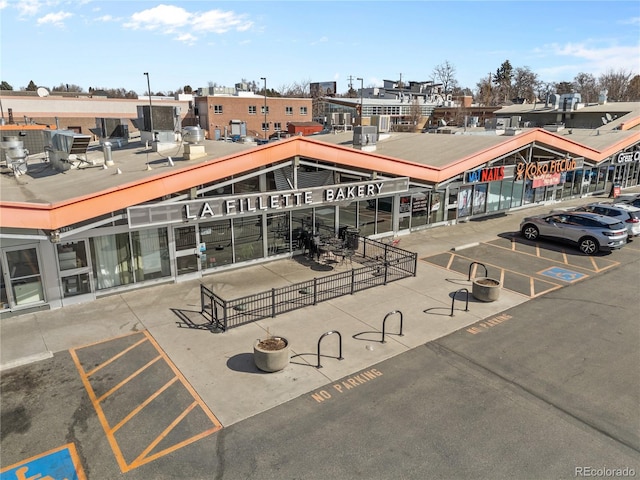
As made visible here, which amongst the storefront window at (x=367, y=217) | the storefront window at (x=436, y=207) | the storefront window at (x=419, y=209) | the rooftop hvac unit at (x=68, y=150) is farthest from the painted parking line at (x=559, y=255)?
the rooftop hvac unit at (x=68, y=150)

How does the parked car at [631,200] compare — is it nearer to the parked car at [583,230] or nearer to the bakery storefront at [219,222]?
the parked car at [583,230]

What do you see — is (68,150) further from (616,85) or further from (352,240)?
(616,85)

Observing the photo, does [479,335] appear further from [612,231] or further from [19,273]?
[19,273]

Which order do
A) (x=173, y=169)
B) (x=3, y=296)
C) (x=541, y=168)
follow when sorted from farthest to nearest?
(x=541, y=168), (x=173, y=169), (x=3, y=296)

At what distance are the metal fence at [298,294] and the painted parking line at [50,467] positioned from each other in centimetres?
545

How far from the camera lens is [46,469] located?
8.35m

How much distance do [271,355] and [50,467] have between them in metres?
5.09

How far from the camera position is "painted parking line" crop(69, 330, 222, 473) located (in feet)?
29.6

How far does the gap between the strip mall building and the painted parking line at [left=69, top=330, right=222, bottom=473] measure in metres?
4.03

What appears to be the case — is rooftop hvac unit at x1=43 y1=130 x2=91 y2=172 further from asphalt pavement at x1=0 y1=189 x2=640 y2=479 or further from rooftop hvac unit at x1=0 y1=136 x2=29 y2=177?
asphalt pavement at x1=0 y1=189 x2=640 y2=479

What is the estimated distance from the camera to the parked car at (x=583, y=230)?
69.9 feet

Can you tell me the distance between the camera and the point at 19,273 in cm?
1463

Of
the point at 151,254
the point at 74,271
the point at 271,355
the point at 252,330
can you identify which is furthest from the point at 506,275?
the point at 74,271

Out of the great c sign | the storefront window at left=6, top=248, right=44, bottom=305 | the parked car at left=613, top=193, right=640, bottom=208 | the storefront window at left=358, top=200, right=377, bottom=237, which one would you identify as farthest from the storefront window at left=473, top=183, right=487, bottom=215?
the storefront window at left=6, top=248, right=44, bottom=305
